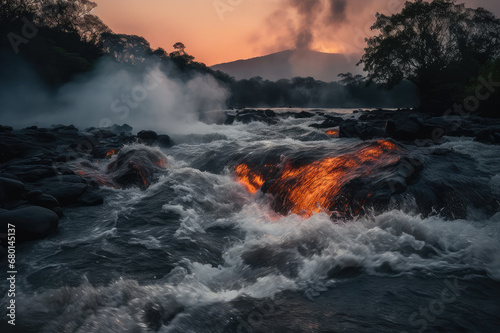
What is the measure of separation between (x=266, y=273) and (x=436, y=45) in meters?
36.0

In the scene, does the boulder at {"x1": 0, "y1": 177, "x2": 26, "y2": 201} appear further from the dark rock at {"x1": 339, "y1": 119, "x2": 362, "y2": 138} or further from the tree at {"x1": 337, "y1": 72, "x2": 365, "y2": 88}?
the tree at {"x1": 337, "y1": 72, "x2": 365, "y2": 88}

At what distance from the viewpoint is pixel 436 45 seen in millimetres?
30797

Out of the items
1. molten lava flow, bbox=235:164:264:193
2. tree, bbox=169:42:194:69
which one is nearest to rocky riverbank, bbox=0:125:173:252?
molten lava flow, bbox=235:164:264:193

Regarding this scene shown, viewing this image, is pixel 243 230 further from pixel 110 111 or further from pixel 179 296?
pixel 110 111

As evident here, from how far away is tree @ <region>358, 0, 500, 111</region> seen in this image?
98.3ft

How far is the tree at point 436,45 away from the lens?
2995 cm

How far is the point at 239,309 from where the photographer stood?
329cm

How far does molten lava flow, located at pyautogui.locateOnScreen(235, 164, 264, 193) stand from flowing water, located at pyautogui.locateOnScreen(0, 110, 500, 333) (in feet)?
6.73

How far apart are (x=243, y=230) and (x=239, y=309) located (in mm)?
2685

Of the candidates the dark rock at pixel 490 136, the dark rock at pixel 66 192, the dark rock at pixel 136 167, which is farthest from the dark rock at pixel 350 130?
the dark rock at pixel 66 192

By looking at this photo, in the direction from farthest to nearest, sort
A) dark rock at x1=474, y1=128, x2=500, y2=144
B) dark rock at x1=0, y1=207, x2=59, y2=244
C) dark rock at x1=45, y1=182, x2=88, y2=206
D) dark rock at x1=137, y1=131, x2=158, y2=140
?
dark rock at x1=137, y1=131, x2=158, y2=140 → dark rock at x1=474, y1=128, x2=500, y2=144 → dark rock at x1=45, y1=182, x2=88, y2=206 → dark rock at x1=0, y1=207, x2=59, y2=244

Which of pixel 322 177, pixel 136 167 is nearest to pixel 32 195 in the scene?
pixel 136 167

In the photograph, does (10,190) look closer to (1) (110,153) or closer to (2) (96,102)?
(1) (110,153)

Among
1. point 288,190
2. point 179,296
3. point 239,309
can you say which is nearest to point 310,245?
point 239,309
